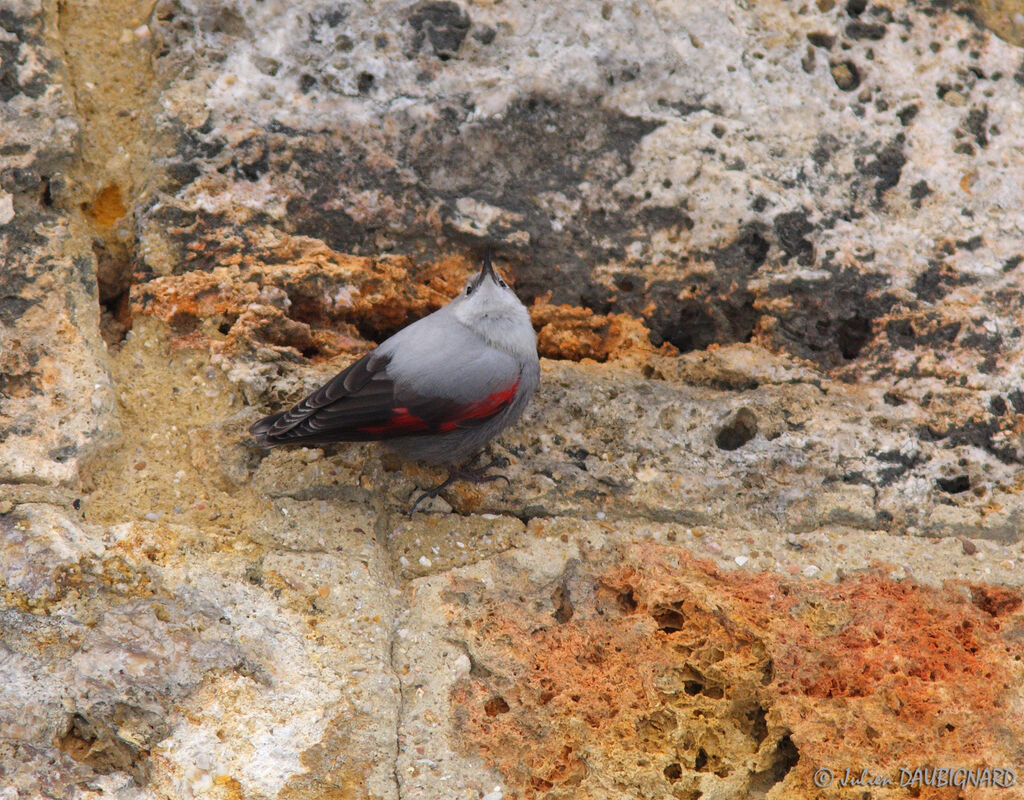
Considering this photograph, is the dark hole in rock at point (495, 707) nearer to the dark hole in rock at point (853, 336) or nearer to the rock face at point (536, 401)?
the rock face at point (536, 401)

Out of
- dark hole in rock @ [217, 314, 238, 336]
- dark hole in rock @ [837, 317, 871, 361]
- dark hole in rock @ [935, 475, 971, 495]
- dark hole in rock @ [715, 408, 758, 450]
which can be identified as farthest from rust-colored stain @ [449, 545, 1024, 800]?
dark hole in rock @ [217, 314, 238, 336]

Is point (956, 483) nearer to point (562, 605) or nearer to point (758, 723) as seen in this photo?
point (758, 723)

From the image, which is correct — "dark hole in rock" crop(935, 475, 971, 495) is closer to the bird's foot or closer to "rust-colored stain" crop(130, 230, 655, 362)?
"rust-colored stain" crop(130, 230, 655, 362)

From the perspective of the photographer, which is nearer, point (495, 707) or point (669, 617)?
point (495, 707)

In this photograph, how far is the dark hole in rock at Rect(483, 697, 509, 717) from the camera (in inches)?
91.7

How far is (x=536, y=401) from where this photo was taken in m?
3.08

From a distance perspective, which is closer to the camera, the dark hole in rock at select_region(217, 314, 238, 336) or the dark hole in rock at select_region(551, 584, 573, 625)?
the dark hole in rock at select_region(551, 584, 573, 625)

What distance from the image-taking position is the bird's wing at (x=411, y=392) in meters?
2.79

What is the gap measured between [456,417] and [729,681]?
1.15 metres

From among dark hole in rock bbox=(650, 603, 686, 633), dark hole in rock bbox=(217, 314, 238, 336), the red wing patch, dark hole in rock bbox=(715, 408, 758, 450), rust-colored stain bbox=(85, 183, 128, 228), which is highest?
rust-colored stain bbox=(85, 183, 128, 228)

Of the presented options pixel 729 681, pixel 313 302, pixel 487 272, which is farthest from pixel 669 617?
pixel 313 302

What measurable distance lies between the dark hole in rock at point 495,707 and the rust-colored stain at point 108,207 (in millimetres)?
1847

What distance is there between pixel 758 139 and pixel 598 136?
512mm
